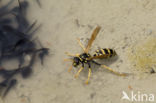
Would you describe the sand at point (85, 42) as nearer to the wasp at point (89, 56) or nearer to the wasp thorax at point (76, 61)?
the wasp at point (89, 56)

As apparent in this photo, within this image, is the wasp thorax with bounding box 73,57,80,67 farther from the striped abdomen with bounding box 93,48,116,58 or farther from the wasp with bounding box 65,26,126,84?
the striped abdomen with bounding box 93,48,116,58

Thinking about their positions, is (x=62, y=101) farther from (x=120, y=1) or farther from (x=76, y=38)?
(x=120, y=1)

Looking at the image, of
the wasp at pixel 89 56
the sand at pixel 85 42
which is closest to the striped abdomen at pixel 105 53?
the wasp at pixel 89 56

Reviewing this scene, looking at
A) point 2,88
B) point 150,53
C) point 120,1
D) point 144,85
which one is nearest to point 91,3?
point 120,1

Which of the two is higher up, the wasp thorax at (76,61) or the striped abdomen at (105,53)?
the striped abdomen at (105,53)

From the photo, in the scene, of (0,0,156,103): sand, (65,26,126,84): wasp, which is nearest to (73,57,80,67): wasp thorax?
(65,26,126,84): wasp

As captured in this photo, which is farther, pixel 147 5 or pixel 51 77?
pixel 147 5

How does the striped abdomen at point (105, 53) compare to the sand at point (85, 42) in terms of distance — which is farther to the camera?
the sand at point (85, 42)

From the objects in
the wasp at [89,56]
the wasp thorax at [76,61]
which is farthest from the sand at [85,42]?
the wasp thorax at [76,61]

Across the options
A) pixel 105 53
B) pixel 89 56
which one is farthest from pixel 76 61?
pixel 105 53
